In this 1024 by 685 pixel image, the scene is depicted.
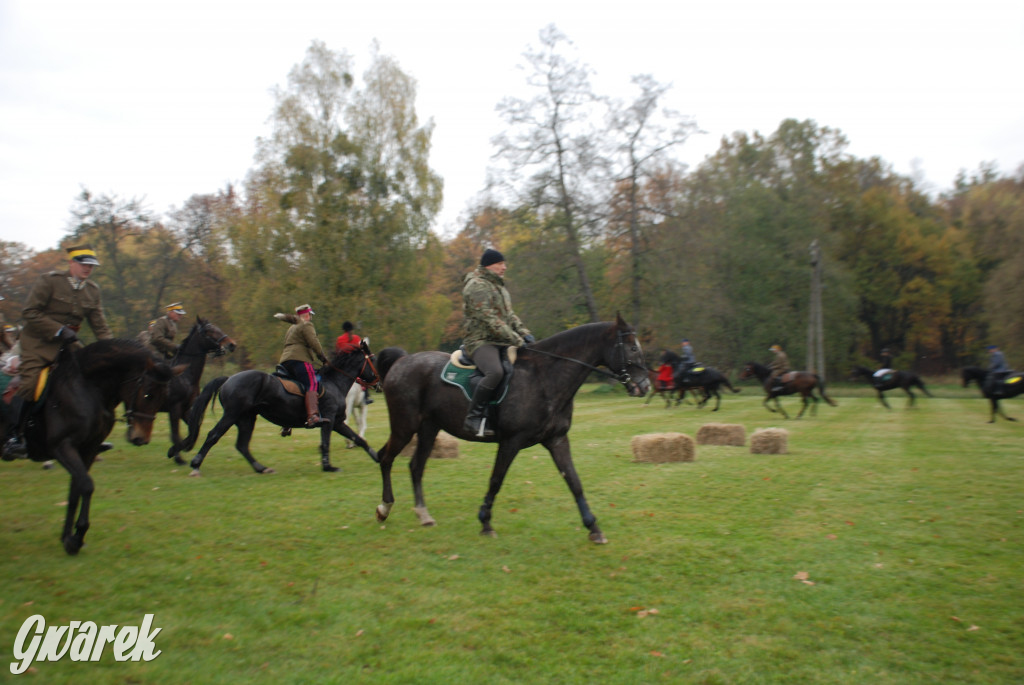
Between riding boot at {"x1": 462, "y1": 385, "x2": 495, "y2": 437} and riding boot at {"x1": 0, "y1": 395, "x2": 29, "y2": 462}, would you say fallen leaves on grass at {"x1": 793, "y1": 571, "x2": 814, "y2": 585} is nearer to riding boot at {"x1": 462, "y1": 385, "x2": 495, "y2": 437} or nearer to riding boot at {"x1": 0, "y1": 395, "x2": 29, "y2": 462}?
riding boot at {"x1": 462, "y1": 385, "x2": 495, "y2": 437}

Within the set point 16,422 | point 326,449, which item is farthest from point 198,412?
point 16,422

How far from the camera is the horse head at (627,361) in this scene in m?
7.09

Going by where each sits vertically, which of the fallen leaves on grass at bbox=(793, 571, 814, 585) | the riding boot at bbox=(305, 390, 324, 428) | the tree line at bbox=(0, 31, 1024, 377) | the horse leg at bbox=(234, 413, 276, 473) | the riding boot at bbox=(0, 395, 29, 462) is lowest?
the fallen leaves on grass at bbox=(793, 571, 814, 585)

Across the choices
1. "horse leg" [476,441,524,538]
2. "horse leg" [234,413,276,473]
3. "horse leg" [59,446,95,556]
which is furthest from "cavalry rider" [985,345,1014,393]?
"horse leg" [59,446,95,556]

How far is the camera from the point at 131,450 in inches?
545

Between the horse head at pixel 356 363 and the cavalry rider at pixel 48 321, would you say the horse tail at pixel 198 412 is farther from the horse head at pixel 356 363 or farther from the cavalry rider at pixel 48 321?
the cavalry rider at pixel 48 321

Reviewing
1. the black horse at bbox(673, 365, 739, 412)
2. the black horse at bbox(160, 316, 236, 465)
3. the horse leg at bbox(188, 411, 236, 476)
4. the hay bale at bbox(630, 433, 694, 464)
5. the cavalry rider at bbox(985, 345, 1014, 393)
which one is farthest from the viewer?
the black horse at bbox(673, 365, 739, 412)

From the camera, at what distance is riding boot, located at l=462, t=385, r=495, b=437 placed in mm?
6996

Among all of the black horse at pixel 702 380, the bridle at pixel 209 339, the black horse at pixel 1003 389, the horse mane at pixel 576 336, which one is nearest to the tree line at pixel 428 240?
the black horse at pixel 702 380

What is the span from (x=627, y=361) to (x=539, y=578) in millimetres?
2534

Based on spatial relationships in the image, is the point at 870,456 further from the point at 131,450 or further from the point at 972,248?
the point at 972,248

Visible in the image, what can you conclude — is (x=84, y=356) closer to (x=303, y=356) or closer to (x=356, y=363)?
(x=303, y=356)

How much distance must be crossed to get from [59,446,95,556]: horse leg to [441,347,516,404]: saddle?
360 cm

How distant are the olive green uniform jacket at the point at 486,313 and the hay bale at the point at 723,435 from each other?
8784 millimetres
